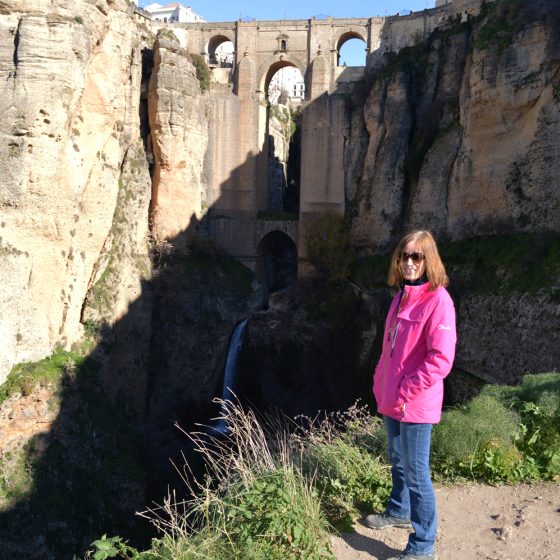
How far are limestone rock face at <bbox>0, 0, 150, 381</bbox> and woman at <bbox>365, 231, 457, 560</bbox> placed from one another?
11012 millimetres

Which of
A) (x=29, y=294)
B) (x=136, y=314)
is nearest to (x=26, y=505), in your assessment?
(x=29, y=294)

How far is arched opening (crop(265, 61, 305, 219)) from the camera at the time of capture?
2634 cm

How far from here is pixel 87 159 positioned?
15.0 meters

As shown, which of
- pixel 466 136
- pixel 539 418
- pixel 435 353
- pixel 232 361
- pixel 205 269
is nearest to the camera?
pixel 435 353

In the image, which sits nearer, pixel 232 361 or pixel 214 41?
pixel 232 361

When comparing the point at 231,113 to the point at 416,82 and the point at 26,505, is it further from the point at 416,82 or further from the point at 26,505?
the point at 26,505

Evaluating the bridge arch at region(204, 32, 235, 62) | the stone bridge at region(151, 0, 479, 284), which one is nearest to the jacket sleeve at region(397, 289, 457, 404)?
the stone bridge at region(151, 0, 479, 284)

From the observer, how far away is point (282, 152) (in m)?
28.1

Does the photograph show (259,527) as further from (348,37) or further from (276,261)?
(348,37)

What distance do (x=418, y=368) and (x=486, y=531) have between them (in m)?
1.30

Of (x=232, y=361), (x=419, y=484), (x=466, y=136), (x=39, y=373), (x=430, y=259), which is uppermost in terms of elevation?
(x=466, y=136)

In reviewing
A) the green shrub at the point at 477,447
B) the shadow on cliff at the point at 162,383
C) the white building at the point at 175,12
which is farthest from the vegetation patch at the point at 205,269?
the white building at the point at 175,12

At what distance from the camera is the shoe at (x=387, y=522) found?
3.79 m

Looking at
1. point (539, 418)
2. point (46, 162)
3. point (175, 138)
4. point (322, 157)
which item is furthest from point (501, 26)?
point (539, 418)
